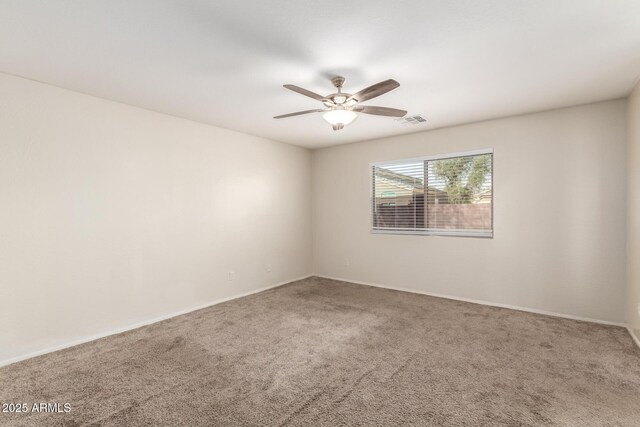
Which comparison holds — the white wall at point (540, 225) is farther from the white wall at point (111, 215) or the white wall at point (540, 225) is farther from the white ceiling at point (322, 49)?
the white wall at point (111, 215)

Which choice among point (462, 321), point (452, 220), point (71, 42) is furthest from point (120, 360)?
point (452, 220)

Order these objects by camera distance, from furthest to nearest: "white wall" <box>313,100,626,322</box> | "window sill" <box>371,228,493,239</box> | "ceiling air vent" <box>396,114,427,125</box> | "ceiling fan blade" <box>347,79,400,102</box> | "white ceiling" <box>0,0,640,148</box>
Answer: "window sill" <box>371,228,493,239</box> → "ceiling air vent" <box>396,114,427,125</box> → "white wall" <box>313,100,626,322</box> → "ceiling fan blade" <box>347,79,400,102</box> → "white ceiling" <box>0,0,640,148</box>

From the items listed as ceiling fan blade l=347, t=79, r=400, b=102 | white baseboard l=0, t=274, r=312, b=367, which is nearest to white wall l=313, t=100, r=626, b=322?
ceiling fan blade l=347, t=79, r=400, b=102

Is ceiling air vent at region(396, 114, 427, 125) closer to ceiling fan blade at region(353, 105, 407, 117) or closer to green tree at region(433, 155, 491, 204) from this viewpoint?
green tree at region(433, 155, 491, 204)

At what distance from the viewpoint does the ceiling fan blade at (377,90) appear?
7.23ft

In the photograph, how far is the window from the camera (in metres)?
4.19

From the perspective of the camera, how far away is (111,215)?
3.25 metres

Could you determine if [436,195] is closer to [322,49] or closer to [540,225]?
[540,225]

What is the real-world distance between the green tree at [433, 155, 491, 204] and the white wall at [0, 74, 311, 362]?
2758mm

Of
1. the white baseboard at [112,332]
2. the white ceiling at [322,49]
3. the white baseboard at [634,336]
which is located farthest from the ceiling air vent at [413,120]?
the white baseboard at [112,332]

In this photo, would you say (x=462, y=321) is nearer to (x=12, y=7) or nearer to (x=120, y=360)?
(x=120, y=360)

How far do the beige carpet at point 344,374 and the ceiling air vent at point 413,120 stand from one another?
2.42 m

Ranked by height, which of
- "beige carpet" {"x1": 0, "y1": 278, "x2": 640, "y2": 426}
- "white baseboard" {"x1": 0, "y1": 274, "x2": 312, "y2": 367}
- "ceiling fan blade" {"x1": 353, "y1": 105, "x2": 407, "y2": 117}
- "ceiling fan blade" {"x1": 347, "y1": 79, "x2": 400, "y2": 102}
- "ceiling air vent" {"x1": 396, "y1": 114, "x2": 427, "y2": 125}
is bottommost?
"beige carpet" {"x1": 0, "y1": 278, "x2": 640, "y2": 426}

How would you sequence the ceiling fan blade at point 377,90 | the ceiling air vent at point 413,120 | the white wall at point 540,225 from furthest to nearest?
the ceiling air vent at point 413,120 → the white wall at point 540,225 → the ceiling fan blade at point 377,90
